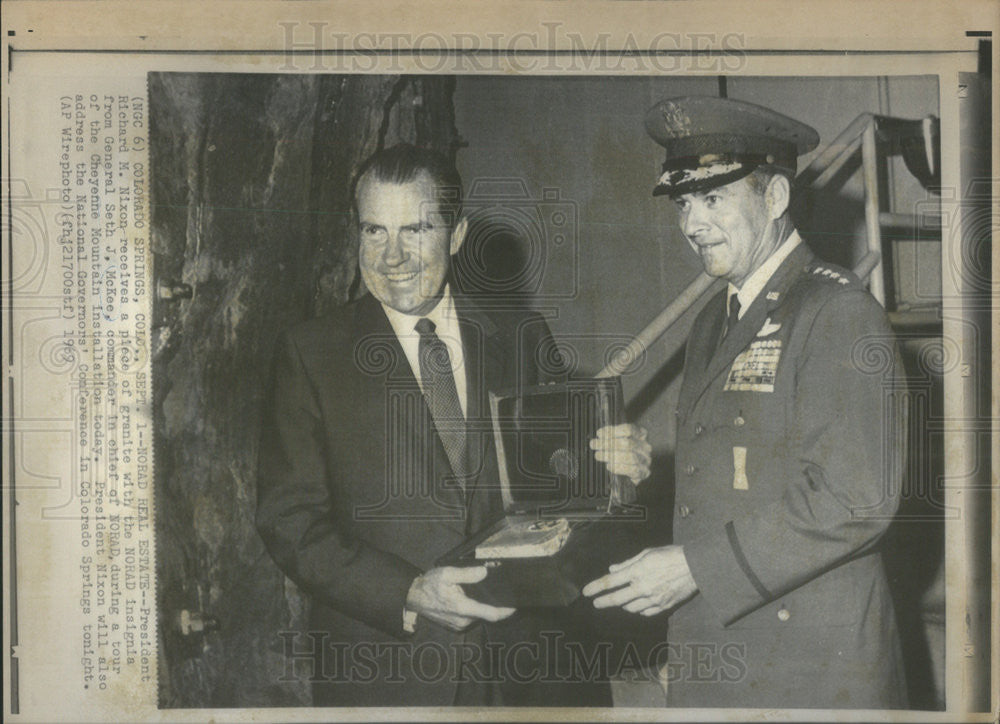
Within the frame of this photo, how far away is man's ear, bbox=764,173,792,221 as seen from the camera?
3.43m

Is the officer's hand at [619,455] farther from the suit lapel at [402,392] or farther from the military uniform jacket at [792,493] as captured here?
the suit lapel at [402,392]

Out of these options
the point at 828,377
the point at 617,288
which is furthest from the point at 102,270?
the point at 828,377

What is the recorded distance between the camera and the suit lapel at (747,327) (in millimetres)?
3387

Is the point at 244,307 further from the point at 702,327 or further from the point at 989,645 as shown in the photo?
the point at 989,645

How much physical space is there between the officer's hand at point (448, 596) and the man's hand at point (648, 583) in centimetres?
34

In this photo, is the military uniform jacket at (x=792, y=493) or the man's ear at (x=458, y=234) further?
the man's ear at (x=458, y=234)

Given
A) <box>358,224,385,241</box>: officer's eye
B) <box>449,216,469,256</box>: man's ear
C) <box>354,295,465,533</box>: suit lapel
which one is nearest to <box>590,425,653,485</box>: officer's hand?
<box>354,295,465,533</box>: suit lapel

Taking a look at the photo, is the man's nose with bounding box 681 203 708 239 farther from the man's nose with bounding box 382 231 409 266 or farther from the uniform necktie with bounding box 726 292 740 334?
the man's nose with bounding box 382 231 409 266

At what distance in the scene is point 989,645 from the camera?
11.5ft

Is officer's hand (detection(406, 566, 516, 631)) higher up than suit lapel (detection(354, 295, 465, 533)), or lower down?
lower down

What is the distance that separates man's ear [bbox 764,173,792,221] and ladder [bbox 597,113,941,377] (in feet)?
0.17

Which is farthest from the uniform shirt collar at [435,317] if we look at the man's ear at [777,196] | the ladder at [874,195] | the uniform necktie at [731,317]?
the man's ear at [777,196]

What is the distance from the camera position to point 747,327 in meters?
3.39

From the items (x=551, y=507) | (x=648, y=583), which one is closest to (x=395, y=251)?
(x=551, y=507)
